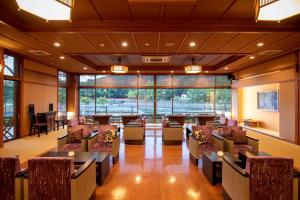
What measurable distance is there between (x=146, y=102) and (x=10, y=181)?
1102cm

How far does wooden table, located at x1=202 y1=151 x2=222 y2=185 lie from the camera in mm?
4156

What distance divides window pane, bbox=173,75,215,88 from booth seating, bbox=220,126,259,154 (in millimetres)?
7121

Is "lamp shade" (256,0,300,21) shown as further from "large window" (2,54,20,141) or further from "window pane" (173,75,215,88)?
"window pane" (173,75,215,88)

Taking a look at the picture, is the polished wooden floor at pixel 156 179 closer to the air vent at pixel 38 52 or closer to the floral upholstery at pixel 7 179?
the floral upholstery at pixel 7 179

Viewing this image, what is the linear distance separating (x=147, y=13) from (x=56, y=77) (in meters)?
8.41

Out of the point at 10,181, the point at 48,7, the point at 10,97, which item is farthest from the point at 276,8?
the point at 10,97

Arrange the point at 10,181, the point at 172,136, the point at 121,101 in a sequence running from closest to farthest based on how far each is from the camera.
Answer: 1. the point at 10,181
2. the point at 172,136
3. the point at 121,101

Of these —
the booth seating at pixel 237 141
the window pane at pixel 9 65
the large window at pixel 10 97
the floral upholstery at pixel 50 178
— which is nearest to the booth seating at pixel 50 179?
the floral upholstery at pixel 50 178

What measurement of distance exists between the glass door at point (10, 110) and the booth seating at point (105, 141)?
4.01 meters

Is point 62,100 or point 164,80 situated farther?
point 164,80

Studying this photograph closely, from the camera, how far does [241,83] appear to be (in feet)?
38.5

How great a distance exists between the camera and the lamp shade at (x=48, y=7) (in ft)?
7.95

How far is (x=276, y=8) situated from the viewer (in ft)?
8.14

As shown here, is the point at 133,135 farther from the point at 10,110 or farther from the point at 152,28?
the point at 10,110
